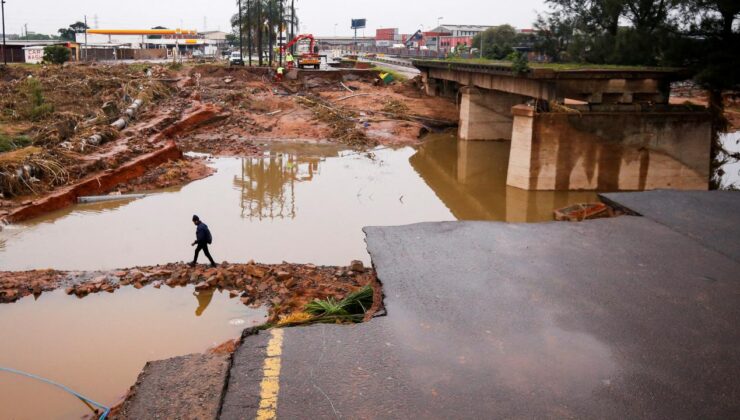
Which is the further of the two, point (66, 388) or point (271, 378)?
point (66, 388)

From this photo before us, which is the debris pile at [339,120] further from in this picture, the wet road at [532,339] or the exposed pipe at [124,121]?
the wet road at [532,339]

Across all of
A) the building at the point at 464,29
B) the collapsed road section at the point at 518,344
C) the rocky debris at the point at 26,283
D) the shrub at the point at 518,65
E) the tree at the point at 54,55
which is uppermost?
the building at the point at 464,29

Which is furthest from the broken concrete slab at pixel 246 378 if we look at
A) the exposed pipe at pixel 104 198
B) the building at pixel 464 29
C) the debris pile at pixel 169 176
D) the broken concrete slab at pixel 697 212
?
the building at pixel 464 29

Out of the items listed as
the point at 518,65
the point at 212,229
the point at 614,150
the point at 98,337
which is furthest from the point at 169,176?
the point at 614,150

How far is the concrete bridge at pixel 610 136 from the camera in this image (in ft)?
66.2

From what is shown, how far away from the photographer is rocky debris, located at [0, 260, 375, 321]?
33.0ft

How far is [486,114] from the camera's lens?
107ft

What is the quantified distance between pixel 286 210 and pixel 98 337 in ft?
30.7

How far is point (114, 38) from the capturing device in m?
118

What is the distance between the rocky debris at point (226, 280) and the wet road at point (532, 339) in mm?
1929

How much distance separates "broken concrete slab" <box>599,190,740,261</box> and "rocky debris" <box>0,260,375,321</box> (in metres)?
4.53

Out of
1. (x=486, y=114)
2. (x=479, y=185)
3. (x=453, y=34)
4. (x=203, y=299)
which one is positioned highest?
(x=453, y=34)

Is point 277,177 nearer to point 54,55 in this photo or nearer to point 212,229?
point 212,229

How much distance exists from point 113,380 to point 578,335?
18.0ft
